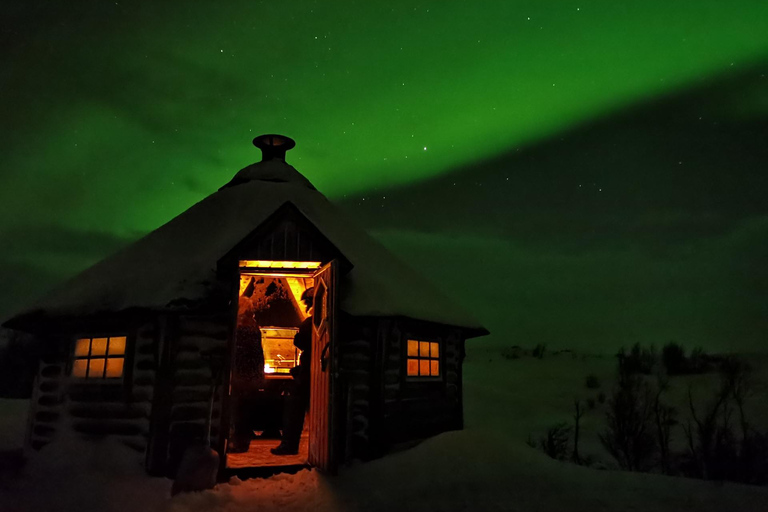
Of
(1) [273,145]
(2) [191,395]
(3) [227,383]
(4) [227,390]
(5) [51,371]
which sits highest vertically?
(1) [273,145]

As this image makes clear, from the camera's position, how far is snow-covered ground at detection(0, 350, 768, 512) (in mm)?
6738

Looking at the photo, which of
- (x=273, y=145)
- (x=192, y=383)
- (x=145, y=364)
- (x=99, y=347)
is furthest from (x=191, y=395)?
(x=273, y=145)

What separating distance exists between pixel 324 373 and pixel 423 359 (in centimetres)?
285

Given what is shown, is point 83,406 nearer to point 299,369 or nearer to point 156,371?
point 156,371

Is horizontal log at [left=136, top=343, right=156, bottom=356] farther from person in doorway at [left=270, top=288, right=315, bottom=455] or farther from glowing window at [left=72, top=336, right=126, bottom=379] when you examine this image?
person in doorway at [left=270, top=288, right=315, bottom=455]

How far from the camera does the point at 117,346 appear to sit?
886cm

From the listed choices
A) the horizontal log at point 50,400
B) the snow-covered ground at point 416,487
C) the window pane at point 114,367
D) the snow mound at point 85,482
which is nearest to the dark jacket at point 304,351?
the snow-covered ground at point 416,487

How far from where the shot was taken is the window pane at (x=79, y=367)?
29.3 feet

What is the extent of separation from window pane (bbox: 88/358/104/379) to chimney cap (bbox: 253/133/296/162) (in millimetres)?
6280

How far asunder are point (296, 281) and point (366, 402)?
3654 millimetres

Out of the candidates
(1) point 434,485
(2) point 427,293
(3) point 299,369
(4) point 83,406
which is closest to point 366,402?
(3) point 299,369

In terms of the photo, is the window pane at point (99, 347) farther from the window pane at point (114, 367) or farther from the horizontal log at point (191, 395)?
the horizontal log at point (191, 395)

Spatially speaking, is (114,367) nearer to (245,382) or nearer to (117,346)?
(117,346)

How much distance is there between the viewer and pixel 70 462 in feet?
26.9
